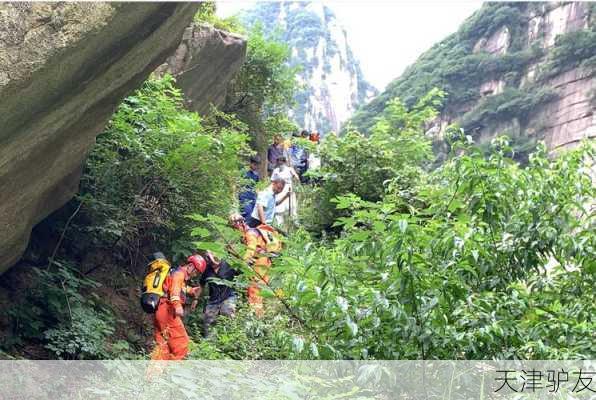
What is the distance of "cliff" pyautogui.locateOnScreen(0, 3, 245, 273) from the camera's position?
352cm

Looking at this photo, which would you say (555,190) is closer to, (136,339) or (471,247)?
(471,247)

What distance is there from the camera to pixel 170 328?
616cm

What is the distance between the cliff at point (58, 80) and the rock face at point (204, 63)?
4.08m

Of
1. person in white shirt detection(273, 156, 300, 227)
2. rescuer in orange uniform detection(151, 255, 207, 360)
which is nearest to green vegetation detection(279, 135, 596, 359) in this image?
rescuer in orange uniform detection(151, 255, 207, 360)

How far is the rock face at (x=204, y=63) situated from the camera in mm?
9852

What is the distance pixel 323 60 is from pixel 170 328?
8262cm

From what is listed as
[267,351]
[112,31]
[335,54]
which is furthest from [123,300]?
[335,54]

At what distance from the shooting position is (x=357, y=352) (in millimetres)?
3146

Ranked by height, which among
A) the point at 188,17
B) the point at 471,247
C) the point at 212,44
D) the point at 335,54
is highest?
the point at 335,54

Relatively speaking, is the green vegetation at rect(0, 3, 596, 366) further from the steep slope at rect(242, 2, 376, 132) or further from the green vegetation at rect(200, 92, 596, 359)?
the steep slope at rect(242, 2, 376, 132)

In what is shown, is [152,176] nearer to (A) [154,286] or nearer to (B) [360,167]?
(A) [154,286]

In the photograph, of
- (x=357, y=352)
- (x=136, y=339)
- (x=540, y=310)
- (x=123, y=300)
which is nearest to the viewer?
(x=357, y=352)

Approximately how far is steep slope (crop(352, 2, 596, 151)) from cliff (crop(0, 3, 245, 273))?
110 ft

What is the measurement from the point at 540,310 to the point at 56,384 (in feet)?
12.6
